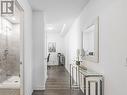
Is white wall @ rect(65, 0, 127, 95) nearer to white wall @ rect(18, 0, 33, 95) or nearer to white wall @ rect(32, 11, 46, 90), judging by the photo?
white wall @ rect(18, 0, 33, 95)

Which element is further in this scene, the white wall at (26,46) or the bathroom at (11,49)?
the bathroom at (11,49)

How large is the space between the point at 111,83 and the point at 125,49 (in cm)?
73

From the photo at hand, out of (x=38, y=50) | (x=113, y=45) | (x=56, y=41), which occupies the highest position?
(x=56, y=41)

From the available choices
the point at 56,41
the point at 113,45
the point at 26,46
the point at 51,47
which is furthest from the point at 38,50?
the point at 56,41

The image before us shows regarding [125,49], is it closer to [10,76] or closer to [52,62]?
[10,76]

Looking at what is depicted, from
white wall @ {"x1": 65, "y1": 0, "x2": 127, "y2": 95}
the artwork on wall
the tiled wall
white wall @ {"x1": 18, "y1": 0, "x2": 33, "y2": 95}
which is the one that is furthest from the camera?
the artwork on wall

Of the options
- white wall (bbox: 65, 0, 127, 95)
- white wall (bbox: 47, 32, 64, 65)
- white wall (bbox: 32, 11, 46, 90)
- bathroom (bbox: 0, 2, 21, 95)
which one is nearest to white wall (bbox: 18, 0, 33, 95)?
white wall (bbox: 32, 11, 46, 90)

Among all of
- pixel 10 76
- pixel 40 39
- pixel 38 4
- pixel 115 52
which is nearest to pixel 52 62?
pixel 10 76

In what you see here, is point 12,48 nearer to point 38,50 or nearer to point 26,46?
point 38,50

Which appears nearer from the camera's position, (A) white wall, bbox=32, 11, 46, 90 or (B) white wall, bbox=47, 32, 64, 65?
(A) white wall, bbox=32, 11, 46, 90

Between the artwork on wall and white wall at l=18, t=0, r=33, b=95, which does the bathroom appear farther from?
the artwork on wall

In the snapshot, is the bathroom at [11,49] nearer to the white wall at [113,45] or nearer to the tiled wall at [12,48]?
the tiled wall at [12,48]

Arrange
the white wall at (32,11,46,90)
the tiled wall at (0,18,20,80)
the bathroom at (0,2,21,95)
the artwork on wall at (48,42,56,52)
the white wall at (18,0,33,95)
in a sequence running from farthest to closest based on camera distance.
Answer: the artwork on wall at (48,42,56,52) < the tiled wall at (0,18,20,80) < the bathroom at (0,2,21,95) < the white wall at (32,11,46,90) < the white wall at (18,0,33,95)

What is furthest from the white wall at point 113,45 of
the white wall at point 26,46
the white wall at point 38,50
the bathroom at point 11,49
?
the bathroom at point 11,49
